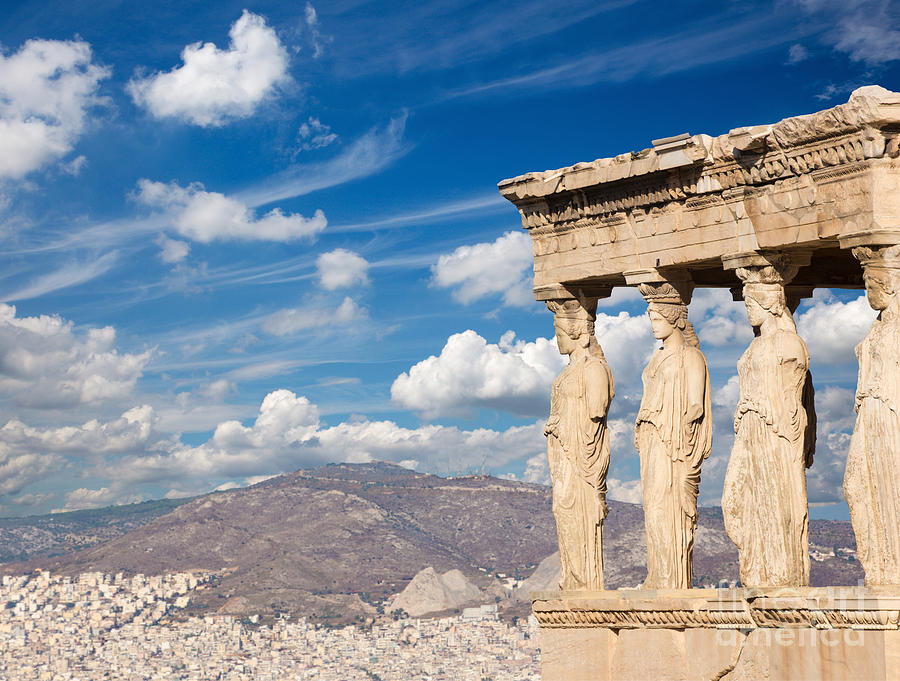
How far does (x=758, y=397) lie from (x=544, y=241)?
15.0ft

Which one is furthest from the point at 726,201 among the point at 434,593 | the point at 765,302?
the point at 434,593

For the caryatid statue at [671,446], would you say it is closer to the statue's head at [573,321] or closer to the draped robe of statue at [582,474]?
the draped robe of statue at [582,474]

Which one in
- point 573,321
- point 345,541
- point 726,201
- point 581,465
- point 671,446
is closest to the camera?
point 726,201

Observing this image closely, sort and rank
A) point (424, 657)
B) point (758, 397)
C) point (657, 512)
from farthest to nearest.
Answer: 1. point (424, 657)
2. point (657, 512)
3. point (758, 397)

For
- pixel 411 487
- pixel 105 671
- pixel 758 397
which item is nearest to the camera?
pixel 758 397

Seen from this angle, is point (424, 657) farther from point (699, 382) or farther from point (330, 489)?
point (699, 382)

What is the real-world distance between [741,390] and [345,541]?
14019 centimetres

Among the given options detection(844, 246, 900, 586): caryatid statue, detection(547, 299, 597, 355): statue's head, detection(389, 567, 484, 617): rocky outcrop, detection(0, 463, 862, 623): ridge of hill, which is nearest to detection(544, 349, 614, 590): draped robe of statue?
detection(547, 299, 597, 355): statue's head

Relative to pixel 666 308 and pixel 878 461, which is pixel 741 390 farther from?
pixel 878 461

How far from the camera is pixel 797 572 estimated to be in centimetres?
1814

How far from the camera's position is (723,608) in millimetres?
18734

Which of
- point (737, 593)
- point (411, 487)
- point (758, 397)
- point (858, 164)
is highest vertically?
point (411, 487)

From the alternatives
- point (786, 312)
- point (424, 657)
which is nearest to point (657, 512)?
point (786, 312)

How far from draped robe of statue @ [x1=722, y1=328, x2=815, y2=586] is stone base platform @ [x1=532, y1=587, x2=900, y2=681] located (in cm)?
47
